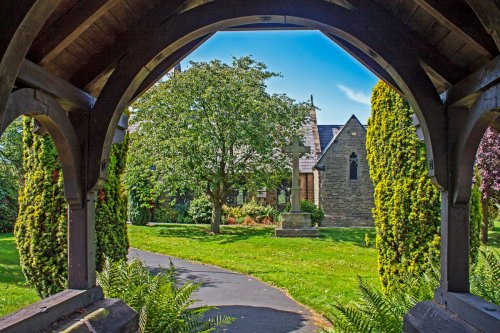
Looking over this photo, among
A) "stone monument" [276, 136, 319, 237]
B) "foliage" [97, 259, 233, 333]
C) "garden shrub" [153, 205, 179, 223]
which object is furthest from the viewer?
"garden shrub" [153, 205, 179, 223]

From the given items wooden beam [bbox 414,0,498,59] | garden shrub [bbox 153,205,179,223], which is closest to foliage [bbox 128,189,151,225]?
garden shrub [bbox 153,205,179,223]

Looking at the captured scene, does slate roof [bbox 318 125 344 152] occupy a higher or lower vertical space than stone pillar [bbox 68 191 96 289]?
higher

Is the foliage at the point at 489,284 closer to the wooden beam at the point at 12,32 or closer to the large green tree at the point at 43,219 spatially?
the wooden beam at the point at 12,32

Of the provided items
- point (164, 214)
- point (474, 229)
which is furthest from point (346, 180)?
point (474, 229)

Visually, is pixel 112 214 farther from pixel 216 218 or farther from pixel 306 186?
pixel 306 186

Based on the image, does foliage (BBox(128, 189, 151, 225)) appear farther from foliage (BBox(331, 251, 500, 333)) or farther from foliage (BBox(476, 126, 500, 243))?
foliage (BBox(331, 251, 500, 333))

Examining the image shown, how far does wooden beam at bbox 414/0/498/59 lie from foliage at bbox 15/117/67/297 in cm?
505

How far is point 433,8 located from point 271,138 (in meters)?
14.8

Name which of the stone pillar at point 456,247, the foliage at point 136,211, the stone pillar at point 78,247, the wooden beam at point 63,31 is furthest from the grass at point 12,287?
the foliage at point 136,211

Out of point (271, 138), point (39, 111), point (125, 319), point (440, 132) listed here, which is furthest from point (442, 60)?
point (271, 138)

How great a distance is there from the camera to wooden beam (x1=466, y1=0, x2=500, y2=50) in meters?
2.11

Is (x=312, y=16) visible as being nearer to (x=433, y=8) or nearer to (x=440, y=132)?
(x=433, y=8)

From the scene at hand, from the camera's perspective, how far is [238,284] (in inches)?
352

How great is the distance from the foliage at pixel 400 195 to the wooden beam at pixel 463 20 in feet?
11.6
